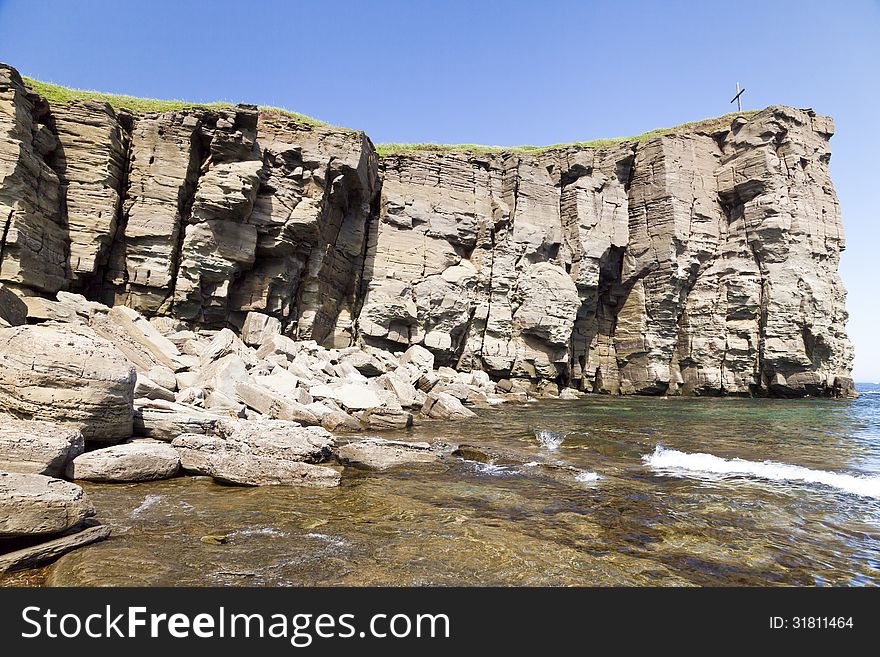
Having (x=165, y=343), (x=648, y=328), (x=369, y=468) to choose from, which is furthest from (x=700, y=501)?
(x=648, y=328)

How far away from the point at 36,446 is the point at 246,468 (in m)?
3.24

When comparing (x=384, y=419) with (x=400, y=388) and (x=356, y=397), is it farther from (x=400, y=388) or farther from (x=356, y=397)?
(x=400, y=388)

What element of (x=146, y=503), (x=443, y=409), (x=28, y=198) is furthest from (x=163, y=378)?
(x=28, y=198)

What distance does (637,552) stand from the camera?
5828 mm

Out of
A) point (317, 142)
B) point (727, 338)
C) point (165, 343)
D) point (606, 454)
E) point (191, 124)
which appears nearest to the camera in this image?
point (606, 454)

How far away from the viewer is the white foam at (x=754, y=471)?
9.79 m

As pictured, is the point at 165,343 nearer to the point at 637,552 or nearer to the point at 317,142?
the point at 317,142

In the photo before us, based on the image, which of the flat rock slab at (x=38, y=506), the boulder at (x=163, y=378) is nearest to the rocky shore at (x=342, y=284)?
the flat rock slab at (x=38, y=506)

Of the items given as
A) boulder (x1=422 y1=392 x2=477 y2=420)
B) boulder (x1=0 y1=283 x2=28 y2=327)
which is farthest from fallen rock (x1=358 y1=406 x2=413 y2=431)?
boulder (x1=0 y1=283 x2=28 y2=327)

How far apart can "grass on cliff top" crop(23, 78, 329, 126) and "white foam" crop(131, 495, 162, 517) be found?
95.0 feet

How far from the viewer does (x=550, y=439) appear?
51.5 ft

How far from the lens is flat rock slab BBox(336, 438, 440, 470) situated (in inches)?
433

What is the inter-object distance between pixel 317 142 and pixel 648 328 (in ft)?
117

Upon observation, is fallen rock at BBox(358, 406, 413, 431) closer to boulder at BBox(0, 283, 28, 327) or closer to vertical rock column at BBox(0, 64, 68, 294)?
boulder at BBox(0, 283, 28, 327)
